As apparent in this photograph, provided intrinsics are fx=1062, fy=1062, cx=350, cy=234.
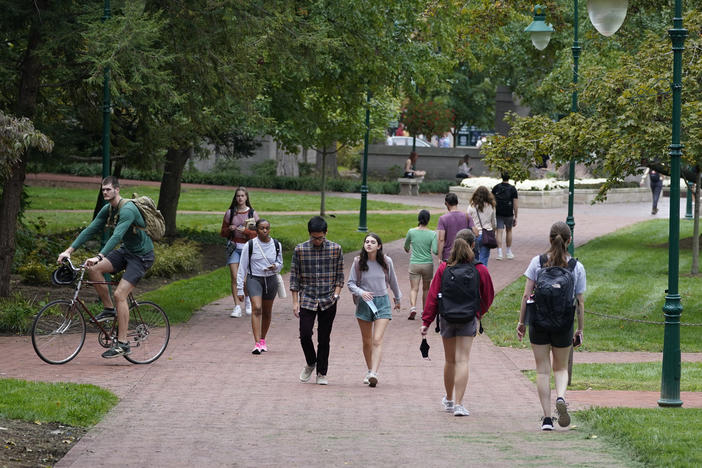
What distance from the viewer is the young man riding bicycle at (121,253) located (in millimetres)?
11266

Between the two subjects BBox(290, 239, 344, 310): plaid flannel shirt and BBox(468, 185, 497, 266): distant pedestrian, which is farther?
BBox(468, 185, 497, 266): distant pedestrian

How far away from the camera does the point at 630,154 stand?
14.3 metres

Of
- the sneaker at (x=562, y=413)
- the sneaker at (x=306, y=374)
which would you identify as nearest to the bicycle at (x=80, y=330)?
the sneaker at (x=306, y=374)

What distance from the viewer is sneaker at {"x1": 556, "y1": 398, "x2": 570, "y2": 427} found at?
8664 millimetres

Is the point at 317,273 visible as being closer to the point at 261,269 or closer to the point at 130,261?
the point at 261,269

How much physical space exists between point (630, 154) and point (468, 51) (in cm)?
917

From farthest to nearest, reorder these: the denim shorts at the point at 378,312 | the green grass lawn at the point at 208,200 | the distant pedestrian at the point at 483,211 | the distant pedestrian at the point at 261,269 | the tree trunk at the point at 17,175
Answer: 1. the green grass lawn at the point at 208,200
2. the distant pedestrian at the point at 483,211
3. the tree trunk at the point at 17,175
4. the distant pedestrian at the point at 261,269
5. the denim shorts at the point at 378,312

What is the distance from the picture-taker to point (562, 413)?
28.6 ft

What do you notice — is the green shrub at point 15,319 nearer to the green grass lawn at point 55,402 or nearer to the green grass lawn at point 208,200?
the green grass lawn at point 55,402

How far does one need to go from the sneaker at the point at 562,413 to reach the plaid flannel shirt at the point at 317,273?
2.97m

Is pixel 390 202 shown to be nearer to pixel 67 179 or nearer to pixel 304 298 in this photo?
pixel 67 179

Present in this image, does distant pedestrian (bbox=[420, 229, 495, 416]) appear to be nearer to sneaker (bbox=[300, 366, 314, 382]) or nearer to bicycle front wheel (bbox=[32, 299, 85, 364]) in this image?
sneaker (bbox=[300, 366, 314, 382])

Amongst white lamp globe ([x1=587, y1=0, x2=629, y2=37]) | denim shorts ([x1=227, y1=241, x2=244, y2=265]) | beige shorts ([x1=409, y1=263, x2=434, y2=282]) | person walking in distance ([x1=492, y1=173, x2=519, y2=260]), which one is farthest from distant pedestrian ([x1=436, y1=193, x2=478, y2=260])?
person walking in distance ([x1=492, y1=173, x2=519, y2=260])

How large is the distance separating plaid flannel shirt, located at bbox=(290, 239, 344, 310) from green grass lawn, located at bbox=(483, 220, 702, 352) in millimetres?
4036
